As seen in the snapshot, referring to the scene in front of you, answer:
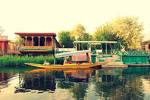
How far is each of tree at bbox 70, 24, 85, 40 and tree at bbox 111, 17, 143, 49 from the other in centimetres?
1302

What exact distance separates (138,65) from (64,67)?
17218 millimetres

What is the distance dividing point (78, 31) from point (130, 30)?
1786 cm

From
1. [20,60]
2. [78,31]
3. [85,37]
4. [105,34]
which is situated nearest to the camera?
[20,60]

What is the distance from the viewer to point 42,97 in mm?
21641

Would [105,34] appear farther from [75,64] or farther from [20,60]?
[20,60]

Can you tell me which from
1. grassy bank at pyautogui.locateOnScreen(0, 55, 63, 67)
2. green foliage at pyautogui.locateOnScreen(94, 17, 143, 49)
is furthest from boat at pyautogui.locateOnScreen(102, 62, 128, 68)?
green foliage at pyautogui.locateOnScreen(94, 17, 143, 49)

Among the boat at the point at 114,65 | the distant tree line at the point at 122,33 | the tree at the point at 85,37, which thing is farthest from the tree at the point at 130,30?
the boat at the point at 114,65

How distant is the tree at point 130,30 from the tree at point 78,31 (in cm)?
1302

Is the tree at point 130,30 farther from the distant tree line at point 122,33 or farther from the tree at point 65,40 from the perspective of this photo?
the tree at point 65,40

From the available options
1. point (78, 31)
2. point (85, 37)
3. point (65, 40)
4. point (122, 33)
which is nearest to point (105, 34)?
point (122, 33)

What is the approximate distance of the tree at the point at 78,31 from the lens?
8456 cm

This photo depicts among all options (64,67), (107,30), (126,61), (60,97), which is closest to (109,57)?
(126,61)

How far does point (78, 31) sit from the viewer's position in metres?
85.1

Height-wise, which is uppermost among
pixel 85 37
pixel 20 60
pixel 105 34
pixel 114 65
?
pixel 105 34
